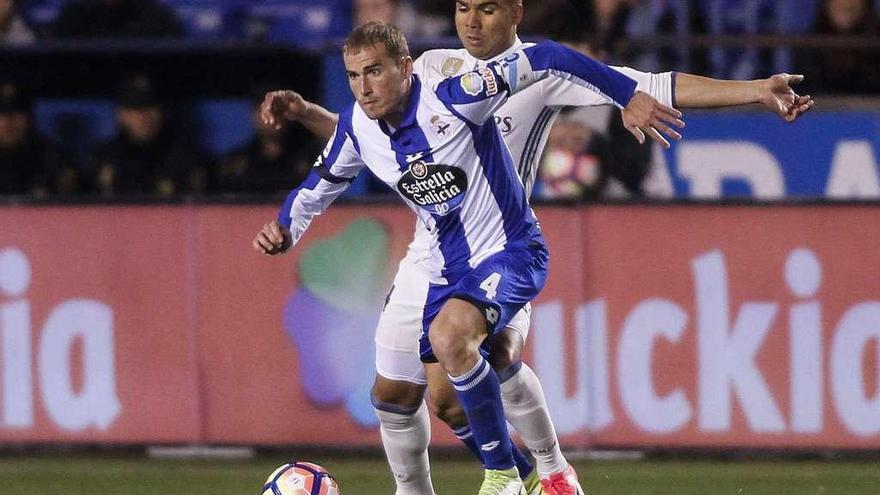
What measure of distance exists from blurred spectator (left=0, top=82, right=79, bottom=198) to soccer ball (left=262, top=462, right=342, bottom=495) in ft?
13.7

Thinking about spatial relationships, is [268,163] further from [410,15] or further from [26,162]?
[410,15]

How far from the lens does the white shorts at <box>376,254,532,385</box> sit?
6.70 m

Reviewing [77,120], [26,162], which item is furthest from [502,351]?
[77,120]

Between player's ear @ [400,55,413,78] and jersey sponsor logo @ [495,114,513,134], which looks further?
jersey sponsor logo @ [495,114,513,134]

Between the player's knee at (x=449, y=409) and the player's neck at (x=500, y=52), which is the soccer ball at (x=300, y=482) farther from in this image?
the player's neck at (x=500, y=52)

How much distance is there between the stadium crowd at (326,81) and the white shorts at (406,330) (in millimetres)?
2555

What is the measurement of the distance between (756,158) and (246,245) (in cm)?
308

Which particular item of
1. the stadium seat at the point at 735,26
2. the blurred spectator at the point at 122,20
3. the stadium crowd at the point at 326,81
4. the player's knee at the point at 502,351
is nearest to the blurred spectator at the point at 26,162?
the stadium crowd at the point at 326,81

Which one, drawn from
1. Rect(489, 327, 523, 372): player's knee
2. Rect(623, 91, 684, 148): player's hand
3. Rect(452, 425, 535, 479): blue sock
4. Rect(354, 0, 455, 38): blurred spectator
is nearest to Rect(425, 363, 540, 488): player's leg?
Rect(452, 425, 535, 479): blue sock

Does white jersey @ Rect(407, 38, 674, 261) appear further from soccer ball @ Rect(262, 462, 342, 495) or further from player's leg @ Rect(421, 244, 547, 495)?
soccer ball @ Rect(262, 462, 342, 495)

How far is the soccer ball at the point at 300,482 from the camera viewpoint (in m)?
6.62

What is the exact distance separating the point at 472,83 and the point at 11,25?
240 inches

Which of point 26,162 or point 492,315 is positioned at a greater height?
point 26,162

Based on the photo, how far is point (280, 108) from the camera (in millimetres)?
6844
